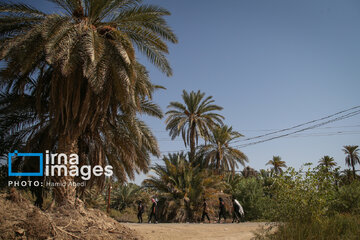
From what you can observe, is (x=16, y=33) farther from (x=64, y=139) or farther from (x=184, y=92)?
(x=184, y=92)

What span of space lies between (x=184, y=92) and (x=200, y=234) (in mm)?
19460

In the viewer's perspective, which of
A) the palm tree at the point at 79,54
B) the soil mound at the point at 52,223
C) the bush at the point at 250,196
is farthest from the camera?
the bush at the point at 250,196

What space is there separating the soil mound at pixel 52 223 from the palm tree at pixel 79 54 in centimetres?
231

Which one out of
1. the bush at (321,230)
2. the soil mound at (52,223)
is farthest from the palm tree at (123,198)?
the bush at (321,230)

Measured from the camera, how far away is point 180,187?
69.3ft

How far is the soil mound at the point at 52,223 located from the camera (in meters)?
6.17

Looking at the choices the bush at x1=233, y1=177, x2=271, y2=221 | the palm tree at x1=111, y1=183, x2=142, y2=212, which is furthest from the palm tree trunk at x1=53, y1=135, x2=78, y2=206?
the palm tree at x1=111, y1=183, x2=142, y2=212

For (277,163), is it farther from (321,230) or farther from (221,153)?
(321,230)

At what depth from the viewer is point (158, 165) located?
74.1 feet

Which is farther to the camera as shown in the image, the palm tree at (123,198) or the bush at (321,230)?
the palm tree at (123,198)

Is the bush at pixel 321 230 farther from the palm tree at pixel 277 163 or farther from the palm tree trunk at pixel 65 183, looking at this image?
the palm tree at pixel 277 163

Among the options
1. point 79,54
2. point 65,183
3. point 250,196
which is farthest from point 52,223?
point 250,196

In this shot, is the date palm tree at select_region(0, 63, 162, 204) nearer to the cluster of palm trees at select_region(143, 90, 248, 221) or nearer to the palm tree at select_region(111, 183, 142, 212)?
the cluster of palm trees at select_region(143, 90, 248, 221)

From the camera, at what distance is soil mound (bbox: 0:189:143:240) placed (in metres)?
6.17
